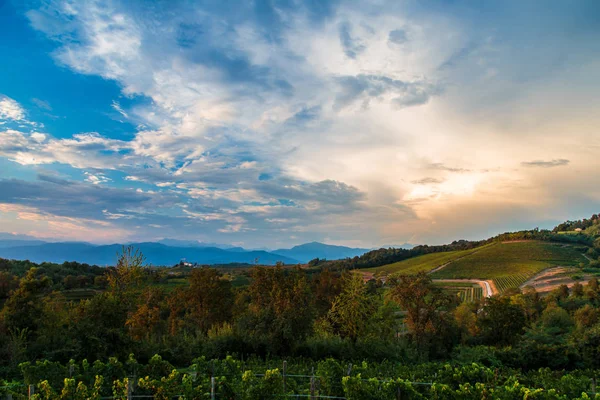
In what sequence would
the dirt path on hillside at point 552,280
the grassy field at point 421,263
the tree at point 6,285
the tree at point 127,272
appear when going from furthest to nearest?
the grassy field at point 421,263 → the dirt path on hillside at point 552,280 → the tree at point 6,285 → the tree at point 127,272

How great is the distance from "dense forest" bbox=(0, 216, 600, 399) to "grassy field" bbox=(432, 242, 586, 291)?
6764 cm

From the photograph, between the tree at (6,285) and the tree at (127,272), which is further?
the tree at (6,285)

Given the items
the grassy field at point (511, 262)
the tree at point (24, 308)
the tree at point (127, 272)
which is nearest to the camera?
the tree at point (24, 308)

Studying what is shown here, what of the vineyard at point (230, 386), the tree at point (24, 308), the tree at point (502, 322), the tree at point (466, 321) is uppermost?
the tree at point (24, 308)

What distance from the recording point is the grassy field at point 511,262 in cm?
10162

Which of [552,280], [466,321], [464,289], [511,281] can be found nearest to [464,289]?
[464,289]

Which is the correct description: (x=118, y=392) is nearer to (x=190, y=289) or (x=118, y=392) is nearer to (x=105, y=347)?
(x=105, y=347)

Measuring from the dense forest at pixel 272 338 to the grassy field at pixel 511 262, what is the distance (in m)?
67.6

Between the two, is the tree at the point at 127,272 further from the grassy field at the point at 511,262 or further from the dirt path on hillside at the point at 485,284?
the grassy field at the point at 511,262

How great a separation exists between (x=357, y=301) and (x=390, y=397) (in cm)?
1980

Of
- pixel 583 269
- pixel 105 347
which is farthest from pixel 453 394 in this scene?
pixel 583 269

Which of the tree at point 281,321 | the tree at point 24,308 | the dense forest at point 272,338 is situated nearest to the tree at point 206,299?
the dense forest at point 272,338

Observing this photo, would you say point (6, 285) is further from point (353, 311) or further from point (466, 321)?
point (466, 321)

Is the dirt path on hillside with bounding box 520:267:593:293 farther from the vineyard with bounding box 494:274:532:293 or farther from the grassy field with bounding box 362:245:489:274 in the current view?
the grassy field with bounding box 362:245:489:274
